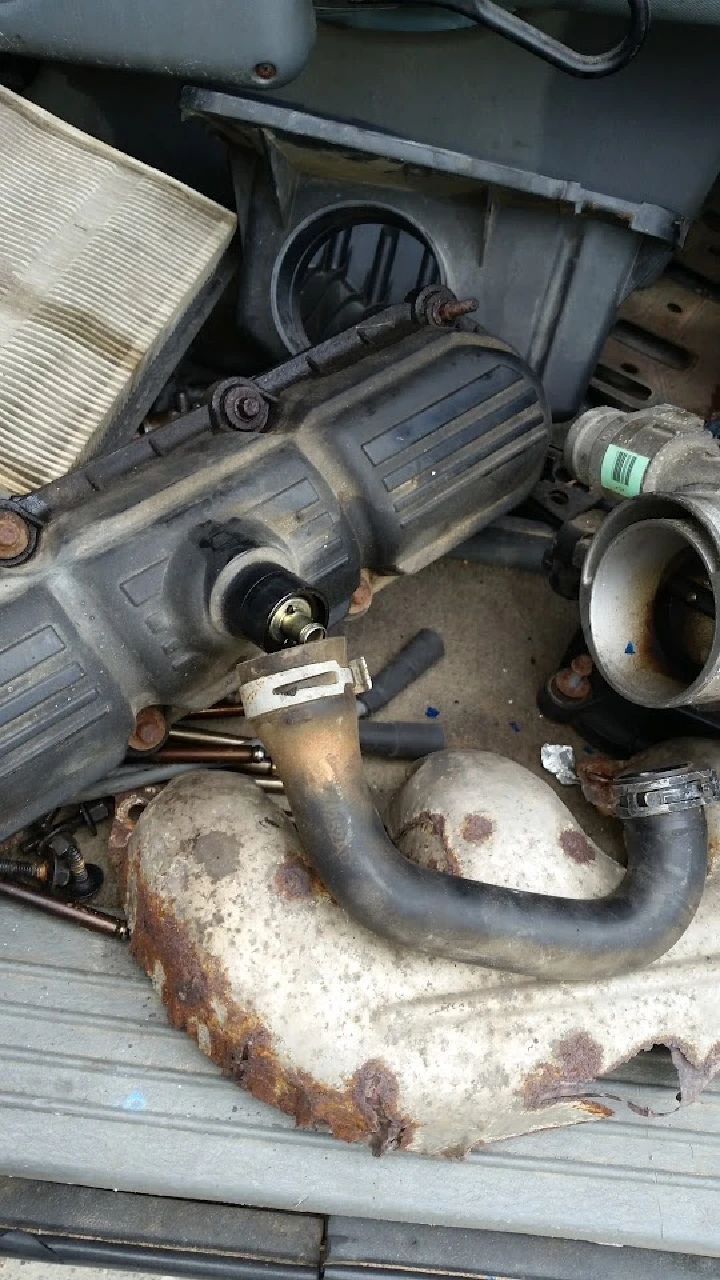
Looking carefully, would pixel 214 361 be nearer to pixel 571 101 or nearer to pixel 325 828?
pixel 571 101

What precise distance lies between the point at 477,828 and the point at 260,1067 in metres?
0.38

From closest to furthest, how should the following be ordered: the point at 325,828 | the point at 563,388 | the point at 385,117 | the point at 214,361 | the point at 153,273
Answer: the point at 325,828 → the point at 153,273 → the point at 385,117 → the point at 563,388 → the point at 214,361

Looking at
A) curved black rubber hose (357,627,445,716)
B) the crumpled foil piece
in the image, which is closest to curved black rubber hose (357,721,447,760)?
curved black rubber hose (357,627,445,716)

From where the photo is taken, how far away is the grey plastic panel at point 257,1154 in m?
1.10

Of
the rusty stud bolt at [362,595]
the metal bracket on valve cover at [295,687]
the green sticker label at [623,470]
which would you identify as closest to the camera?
the metal bracket on valve cover at [295,687]

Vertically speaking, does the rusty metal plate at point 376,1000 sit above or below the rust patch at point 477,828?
below

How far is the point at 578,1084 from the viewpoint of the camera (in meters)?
1.15

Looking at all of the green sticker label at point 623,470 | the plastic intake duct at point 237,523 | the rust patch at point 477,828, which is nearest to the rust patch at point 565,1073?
the rust patch at point 477,828

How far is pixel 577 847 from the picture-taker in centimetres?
127

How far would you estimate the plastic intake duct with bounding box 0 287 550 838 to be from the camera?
1.12 m

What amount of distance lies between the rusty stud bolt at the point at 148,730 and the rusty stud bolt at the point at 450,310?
68cm

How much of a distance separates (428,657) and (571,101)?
Answer: 894 mm

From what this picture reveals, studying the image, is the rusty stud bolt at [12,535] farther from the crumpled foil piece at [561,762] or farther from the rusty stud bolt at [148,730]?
the crumpled foil piece at [561,762]

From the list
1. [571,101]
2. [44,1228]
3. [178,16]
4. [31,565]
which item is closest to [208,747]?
[31,565]
